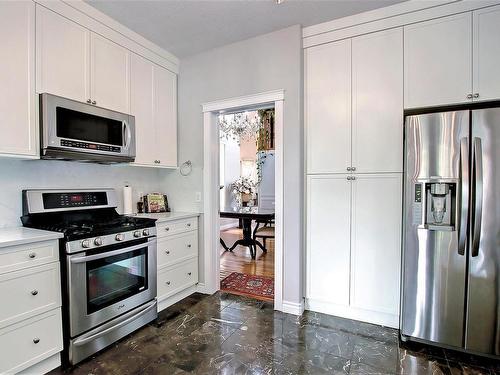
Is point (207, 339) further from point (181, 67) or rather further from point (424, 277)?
point (181, 67)

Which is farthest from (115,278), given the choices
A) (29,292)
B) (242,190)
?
(242,190)

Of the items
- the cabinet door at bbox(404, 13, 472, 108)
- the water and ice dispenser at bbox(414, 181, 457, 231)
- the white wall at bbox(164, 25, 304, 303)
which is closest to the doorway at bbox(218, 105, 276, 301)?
the white wall at bbox(164, 25, 304, 303)

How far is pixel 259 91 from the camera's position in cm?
287

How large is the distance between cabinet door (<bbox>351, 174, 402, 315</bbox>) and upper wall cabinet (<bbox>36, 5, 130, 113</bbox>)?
2.44 m

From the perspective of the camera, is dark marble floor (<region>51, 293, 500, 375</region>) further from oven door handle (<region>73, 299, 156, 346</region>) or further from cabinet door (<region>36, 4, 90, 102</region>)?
cabinet door (<region>36, 4, 90, 102</region>)

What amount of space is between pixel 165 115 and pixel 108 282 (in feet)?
6.18

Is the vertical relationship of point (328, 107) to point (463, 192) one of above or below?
above

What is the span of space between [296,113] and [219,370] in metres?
2.24

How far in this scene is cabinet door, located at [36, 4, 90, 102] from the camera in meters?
2.05

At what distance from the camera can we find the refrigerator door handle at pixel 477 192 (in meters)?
1.91

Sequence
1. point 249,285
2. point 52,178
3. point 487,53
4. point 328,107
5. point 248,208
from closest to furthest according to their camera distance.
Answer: point 487,53 < point 52,178 < point 328,107 < point 249,285 < point 248,208

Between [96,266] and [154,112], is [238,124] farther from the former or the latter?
[96,266]

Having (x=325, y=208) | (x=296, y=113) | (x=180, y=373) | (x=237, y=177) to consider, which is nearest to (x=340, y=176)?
(x=325, y=208)

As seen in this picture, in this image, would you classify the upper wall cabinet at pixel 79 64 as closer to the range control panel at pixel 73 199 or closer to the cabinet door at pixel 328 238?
the range control panel at pixel 73 199
